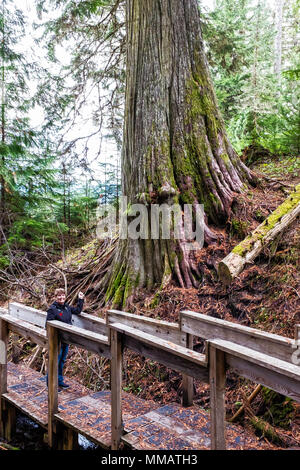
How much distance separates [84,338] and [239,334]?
1.56 meters

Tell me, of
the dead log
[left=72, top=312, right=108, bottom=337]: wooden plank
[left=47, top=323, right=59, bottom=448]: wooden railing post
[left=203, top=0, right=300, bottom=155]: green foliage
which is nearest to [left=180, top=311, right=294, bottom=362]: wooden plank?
[left=72, top=312, right=108, bottom=337]: wooden plank

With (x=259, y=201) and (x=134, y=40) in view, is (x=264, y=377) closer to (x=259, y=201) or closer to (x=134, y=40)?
(x=259, y=201)

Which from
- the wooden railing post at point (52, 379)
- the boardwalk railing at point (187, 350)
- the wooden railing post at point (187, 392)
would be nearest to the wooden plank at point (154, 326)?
the boardwalk railing at point (187, 350)

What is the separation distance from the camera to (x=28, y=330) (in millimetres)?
4363

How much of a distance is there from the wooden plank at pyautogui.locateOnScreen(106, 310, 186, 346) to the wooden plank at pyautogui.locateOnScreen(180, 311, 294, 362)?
142 millimetres

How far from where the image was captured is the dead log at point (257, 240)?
5035 mm

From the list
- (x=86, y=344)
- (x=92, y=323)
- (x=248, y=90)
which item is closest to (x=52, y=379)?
(x=86, y=344)

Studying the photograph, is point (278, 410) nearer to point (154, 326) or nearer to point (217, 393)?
point (217, 393)

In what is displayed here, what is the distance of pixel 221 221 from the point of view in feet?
20.3

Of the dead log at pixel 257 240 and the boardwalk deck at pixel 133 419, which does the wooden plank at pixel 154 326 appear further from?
the dead log at pixel 257 240

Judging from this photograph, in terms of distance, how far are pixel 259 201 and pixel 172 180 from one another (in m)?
1.64

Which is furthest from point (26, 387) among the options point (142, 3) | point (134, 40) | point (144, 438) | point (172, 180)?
point (142, 3)

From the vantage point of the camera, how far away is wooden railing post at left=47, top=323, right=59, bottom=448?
12.4 feet

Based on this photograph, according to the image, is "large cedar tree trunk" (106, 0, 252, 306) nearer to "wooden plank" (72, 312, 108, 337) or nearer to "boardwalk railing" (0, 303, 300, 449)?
"wooden plank" (72, 312, 108, 337)
